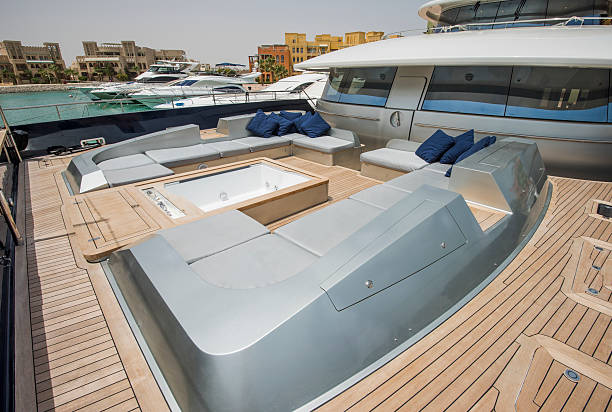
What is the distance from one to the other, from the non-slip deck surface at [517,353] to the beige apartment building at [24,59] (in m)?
60.4

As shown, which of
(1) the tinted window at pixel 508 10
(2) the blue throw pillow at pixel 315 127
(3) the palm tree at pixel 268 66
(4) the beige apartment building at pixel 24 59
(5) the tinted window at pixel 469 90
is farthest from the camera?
(4) the beige apartment building at pixel 24 59

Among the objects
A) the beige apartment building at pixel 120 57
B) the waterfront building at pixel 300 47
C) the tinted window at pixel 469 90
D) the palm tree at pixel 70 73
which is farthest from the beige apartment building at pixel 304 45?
the tinted window at pixel 469 90

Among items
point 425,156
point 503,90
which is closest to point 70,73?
point 425,156

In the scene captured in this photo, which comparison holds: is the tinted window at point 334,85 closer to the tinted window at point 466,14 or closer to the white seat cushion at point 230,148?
the white seat cushion at point 230,148

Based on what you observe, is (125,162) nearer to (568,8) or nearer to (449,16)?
(449,16)

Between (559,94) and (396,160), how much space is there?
6.60ft

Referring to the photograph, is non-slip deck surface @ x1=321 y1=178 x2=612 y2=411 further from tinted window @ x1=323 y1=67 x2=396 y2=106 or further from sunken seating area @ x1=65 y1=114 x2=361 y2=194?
tinted window @ x1=323 y1=67 x2=396 y2=106

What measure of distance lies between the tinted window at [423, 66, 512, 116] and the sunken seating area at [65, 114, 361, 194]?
1266 millimetres

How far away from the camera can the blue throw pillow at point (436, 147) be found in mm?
3445

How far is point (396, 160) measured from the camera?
359cm

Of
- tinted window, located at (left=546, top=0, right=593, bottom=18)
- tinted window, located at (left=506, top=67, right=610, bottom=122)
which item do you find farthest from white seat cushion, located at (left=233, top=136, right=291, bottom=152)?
tinted window, located at (left=546, top=0, right=593, bottom=18)

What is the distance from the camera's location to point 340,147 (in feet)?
13.8

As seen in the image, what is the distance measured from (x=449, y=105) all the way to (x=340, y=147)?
157 centimetres

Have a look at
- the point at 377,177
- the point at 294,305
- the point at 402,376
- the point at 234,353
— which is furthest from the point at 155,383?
the point at 377,177
